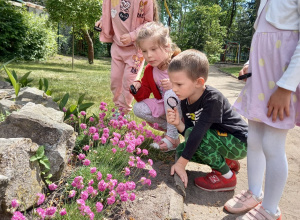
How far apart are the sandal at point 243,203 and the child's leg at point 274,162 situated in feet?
0.64

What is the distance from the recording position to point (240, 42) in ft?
103

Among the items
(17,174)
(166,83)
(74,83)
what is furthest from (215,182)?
(74,83)

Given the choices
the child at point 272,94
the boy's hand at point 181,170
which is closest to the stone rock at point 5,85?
the boy's hand at point 181,170

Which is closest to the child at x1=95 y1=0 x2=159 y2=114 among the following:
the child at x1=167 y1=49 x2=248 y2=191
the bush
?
the child at x1=167 y1=49 x2=248 y2=191

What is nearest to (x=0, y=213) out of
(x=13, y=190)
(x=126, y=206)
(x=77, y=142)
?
(x=13, y=190)

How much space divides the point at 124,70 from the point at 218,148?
5.79 feet

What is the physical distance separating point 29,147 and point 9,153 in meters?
0.16

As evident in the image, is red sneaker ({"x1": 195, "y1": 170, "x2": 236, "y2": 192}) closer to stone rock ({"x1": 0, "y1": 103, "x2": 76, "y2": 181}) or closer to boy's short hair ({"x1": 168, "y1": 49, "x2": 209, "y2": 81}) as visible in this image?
boy's short hair ({"x1": 168, "y1": 49, "x2": 209, "y2": 81})

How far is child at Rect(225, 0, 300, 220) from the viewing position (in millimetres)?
1714

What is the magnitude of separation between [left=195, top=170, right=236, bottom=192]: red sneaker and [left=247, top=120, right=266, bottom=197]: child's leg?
1.02ft

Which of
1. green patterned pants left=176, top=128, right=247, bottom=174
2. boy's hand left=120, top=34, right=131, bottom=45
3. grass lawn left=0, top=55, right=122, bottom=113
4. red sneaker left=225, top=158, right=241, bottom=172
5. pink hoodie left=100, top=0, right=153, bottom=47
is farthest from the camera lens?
grass lawn left=0, top=55, right=122, bottom=113

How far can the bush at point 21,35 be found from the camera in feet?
39.9

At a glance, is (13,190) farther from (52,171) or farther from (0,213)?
(52,171)

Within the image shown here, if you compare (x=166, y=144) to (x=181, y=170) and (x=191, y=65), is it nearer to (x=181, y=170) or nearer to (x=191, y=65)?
(x=181, y=170)
